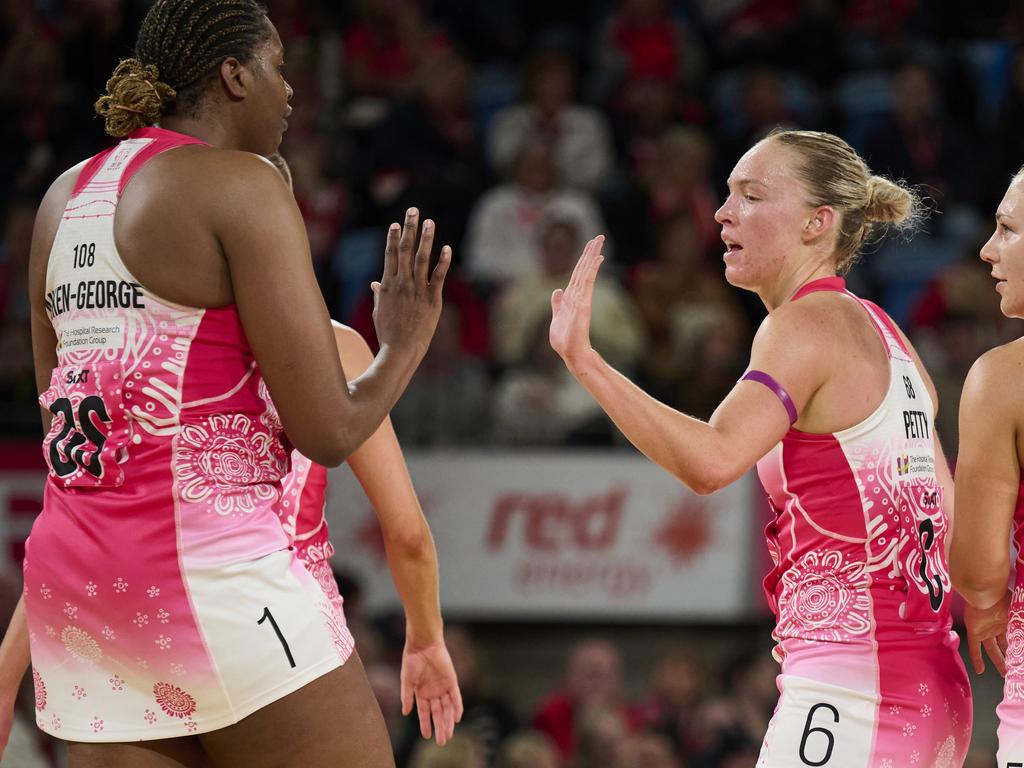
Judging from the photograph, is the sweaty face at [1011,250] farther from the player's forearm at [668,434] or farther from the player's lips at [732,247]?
the player's forearm at [668,434]

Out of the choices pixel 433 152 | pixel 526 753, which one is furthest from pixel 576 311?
pixel 433 152

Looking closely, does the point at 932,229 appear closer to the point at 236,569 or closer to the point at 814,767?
the point at 814,767

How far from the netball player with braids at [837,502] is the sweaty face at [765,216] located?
0.13 metres

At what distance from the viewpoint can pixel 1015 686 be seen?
9.48 feet

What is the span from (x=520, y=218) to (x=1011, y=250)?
6.12m

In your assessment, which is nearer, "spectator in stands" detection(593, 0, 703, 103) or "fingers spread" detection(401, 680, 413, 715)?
"fingers spread" detection(401, 680, 413, 715)

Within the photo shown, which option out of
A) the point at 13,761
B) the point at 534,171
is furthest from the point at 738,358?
the point at 13,761

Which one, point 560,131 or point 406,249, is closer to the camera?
point 406,249

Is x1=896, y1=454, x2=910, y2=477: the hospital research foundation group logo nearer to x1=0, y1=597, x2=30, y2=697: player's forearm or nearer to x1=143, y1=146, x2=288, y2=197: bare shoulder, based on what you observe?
x1=143, y1=146, x2=288, y2=197: bare shoulder

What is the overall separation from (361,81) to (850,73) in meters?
3.27

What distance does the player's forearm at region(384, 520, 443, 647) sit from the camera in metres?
3.43

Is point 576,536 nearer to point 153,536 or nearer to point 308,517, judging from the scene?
point 308,517

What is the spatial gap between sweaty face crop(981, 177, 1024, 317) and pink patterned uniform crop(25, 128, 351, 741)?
1.56 m

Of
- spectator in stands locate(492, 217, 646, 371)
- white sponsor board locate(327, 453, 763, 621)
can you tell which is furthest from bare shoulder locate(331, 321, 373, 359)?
spectator in stands locate(492, 217, 646, 371)
